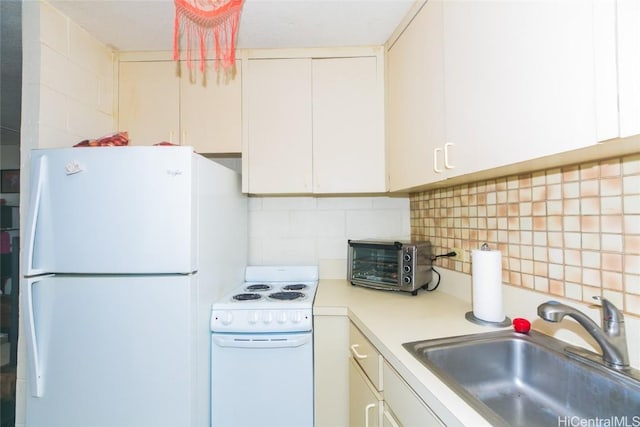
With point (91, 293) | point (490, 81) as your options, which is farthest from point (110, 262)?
point (490, 81)

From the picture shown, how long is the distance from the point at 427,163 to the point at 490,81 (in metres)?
0.45

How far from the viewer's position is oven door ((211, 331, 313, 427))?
144 cm

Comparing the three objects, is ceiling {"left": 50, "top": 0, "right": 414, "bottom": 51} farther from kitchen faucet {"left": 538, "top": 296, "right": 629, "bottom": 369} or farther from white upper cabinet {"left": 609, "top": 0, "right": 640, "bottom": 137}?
kitchen faucet {"left": 538, "top": 296, "right": 629, "bottom": 369}

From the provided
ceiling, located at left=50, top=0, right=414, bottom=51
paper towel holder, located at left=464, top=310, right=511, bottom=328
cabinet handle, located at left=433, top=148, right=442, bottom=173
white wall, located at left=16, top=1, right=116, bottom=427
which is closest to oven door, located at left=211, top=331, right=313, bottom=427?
paper towel holder, located at left=464, top=310, right=511, bottom=328

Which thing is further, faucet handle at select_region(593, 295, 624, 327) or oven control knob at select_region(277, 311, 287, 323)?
oven control knob at select_region(277, 311, 287, 323)

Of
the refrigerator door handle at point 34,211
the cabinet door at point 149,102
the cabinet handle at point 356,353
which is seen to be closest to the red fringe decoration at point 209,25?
the cabinet door at point 149,102

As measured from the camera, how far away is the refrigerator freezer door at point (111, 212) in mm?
1204

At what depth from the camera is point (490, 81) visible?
0.91 meters

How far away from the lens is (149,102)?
1.81 meters

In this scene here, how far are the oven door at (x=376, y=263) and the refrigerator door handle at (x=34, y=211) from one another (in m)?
1.55

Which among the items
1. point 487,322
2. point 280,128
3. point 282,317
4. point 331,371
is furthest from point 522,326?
point 280,128

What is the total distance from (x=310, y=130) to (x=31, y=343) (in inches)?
65.1

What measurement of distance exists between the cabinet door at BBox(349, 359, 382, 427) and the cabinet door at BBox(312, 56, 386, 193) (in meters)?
1.01

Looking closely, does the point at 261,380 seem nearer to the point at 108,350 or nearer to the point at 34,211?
the point at 108,350
